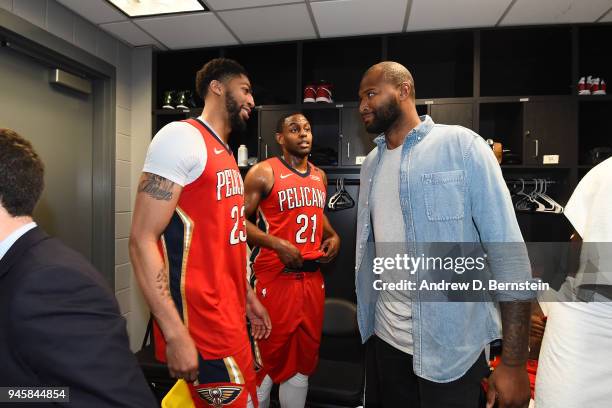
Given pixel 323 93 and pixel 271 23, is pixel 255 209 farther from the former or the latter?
pixel 271 23

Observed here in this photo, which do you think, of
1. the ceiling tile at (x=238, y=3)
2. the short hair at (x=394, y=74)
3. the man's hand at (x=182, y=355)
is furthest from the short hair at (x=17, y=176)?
the ceiling tile at (x=238, y=3)

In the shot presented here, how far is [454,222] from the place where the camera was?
1.15 metres

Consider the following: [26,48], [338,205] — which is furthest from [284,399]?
[26,48]

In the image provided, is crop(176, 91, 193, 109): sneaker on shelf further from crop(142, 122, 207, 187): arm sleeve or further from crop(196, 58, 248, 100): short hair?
crop(142, 122, 207, 187): arm sleeve

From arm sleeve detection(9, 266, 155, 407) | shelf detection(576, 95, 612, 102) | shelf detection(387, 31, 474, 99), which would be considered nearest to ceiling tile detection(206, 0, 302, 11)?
shelf detection(387, 31, 474, 99)

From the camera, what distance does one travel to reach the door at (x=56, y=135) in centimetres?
221

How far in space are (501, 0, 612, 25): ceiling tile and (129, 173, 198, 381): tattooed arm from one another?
252 centimetres

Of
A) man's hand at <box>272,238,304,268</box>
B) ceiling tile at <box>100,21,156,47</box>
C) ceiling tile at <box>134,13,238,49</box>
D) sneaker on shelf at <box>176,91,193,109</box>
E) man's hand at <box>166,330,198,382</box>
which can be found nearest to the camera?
man's hand at <box>166,330,198,382</box>

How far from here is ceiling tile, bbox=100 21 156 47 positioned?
267 centimetres

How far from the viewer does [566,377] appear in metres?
1.00

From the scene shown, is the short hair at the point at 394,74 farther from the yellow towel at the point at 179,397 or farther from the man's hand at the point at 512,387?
the yellow towel at the point at 179,397

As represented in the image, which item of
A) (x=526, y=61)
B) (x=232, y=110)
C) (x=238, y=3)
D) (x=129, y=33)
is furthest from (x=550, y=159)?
(x=129, y=33)

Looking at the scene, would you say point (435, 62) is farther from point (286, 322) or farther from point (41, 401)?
point (41, 401)

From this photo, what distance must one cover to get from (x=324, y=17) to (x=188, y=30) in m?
1.05
